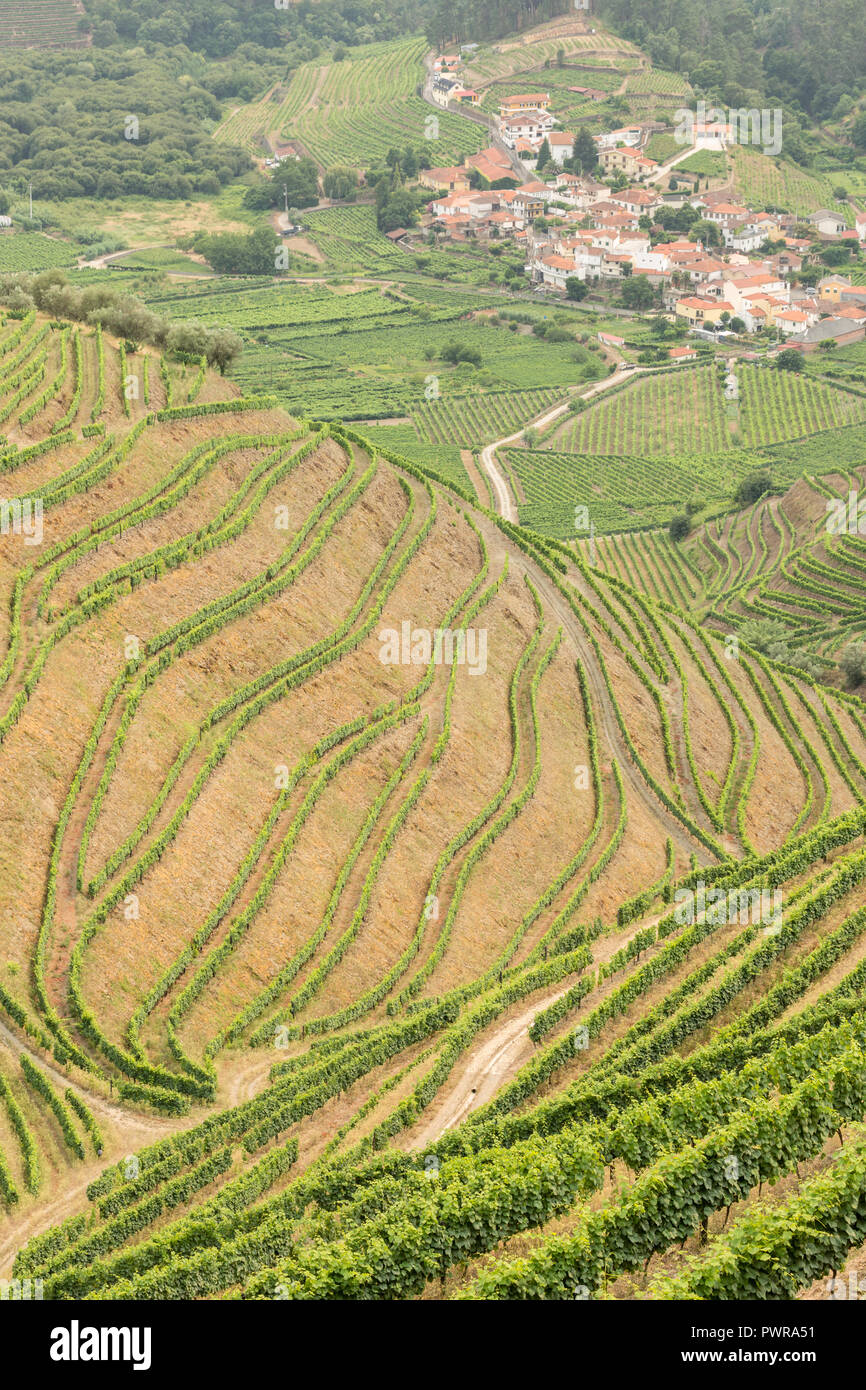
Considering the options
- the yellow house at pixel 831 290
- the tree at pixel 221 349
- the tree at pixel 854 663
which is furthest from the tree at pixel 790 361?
the tree at pixel 221 349

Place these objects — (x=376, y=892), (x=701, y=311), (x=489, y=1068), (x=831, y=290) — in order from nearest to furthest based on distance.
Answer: (x=489, y=1068), (x=376, y=892), (x=701, y=311), (x=831, y=290)

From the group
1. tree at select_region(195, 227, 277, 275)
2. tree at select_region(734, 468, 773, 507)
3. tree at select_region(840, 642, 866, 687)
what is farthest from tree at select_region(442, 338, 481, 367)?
tree at select_region(840, 642, 866, 687)

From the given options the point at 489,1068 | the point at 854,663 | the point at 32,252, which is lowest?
the point at 489,1068

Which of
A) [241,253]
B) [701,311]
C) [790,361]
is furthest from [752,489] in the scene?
[241,253]

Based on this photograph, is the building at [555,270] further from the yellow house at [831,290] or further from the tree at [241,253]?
the tree at [241,253]

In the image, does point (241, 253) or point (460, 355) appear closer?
point (460, 355)

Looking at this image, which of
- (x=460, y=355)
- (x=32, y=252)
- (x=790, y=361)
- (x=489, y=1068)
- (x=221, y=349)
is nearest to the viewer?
(x=489, y=1068)

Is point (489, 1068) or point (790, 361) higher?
point (790, 361)

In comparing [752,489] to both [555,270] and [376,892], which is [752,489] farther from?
[376,892]
